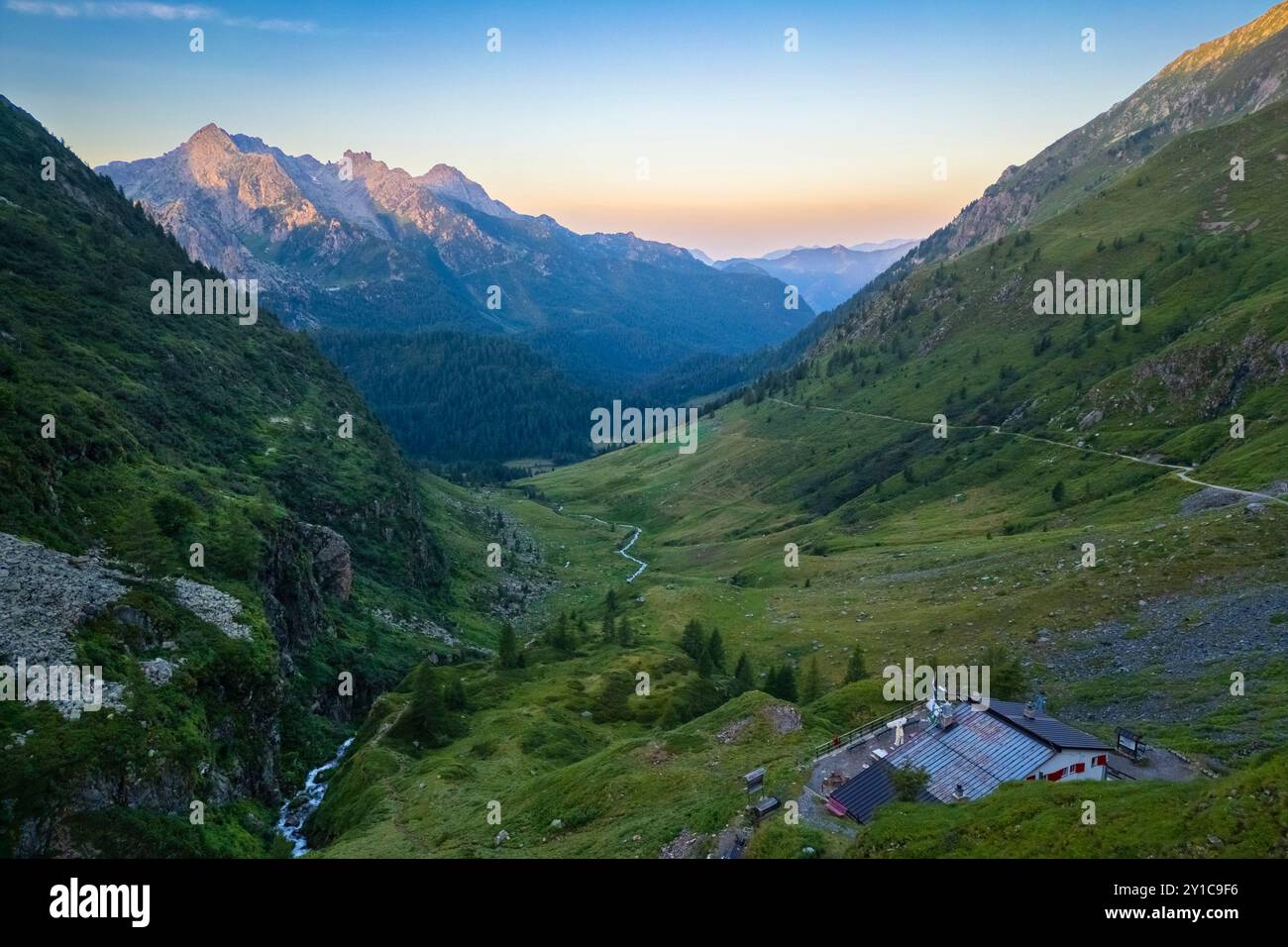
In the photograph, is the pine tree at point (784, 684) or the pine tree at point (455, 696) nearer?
the pine tree at point (784, 684)

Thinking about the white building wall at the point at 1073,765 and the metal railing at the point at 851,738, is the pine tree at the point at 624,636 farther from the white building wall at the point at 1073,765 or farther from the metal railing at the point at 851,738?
the white building wall at the point at 1073,765

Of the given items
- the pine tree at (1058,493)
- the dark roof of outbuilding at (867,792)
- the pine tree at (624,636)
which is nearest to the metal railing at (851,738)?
the dark roof of outbuilding at (867,792)

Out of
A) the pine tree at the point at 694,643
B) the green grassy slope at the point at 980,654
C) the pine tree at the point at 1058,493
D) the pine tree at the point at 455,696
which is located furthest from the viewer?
the pine tree at the point at 1058,493

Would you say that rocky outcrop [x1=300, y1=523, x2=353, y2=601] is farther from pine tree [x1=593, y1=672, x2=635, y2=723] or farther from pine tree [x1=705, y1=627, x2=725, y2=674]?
pine tree [x1=705, y1=627, x2=725, y2=674]

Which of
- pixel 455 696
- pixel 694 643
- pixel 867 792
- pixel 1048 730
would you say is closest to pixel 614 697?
pixel 455 696
